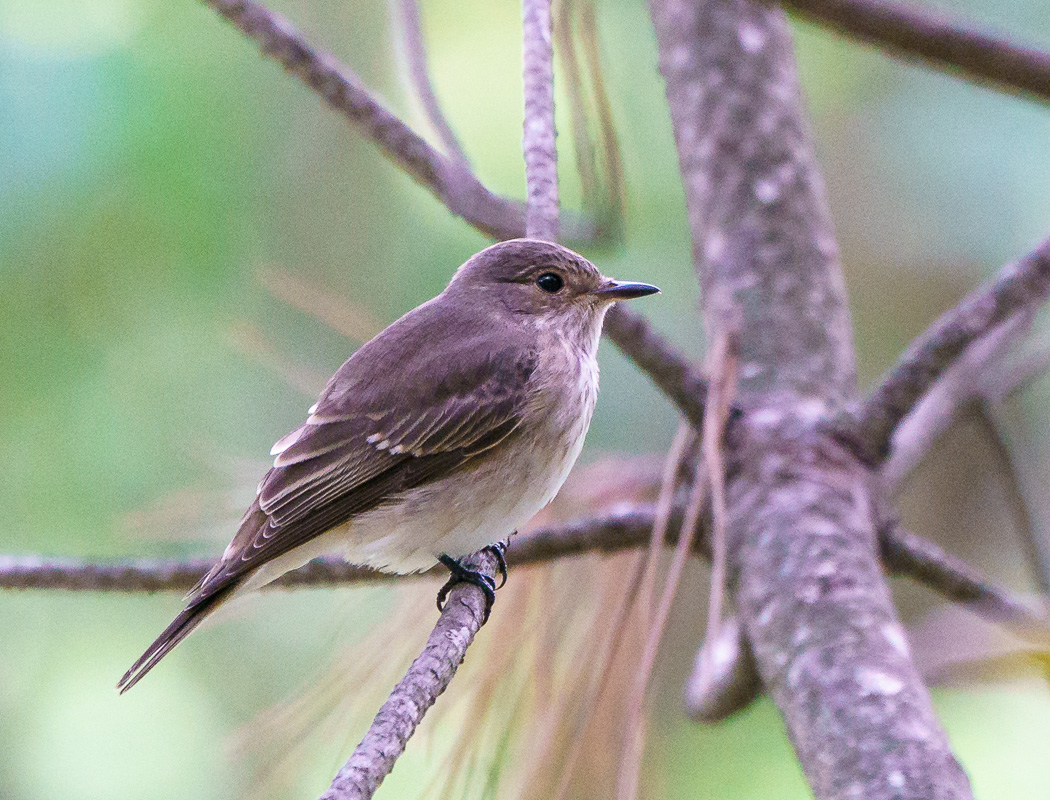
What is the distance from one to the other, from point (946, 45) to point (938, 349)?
1133 mm

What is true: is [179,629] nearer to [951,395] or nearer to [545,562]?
[545,562]

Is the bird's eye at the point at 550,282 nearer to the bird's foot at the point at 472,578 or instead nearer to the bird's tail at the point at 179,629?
the bird's foot at the point at 472,578

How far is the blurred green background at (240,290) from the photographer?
327 centimetres

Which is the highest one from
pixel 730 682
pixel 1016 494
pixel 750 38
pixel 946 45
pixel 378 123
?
pixel 946 45

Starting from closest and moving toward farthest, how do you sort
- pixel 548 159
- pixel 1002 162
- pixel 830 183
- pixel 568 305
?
pixel 548 159 < pixel 568 305 < pixel 1002 162 < pixel 830 183

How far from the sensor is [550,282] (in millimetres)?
2691

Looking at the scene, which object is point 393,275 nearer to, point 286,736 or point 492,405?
point 492,405

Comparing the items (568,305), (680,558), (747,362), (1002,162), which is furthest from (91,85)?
(1002,162)

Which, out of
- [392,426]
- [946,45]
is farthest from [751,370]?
[946,45]

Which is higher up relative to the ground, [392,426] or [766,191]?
[766,191]

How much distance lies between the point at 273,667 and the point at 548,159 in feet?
6.07

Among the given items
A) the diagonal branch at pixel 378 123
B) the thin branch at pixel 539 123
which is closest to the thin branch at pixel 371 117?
the diagonal branch at pixel 378 123

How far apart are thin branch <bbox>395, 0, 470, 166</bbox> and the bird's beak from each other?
605mm

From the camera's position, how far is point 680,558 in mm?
1755
